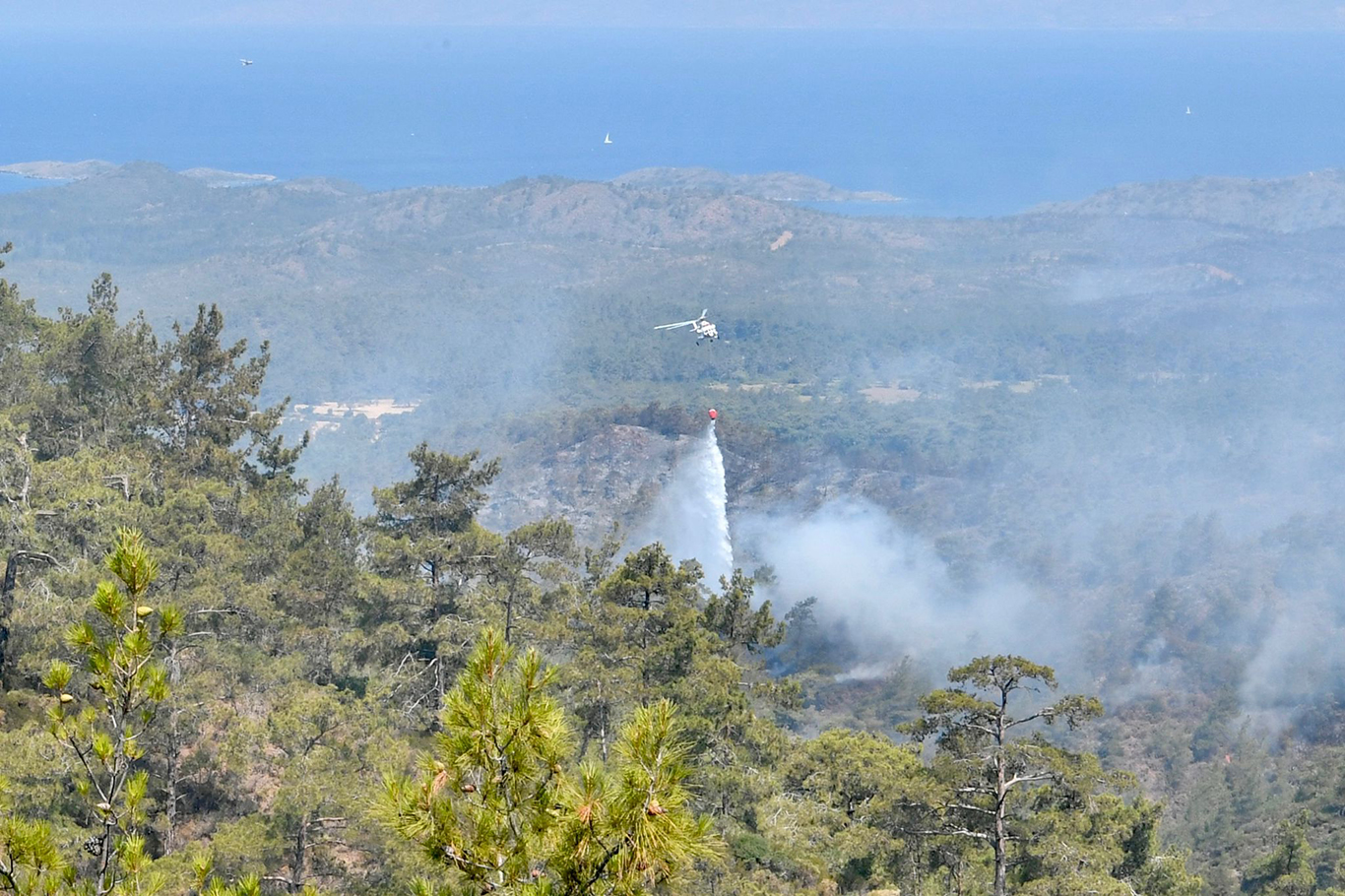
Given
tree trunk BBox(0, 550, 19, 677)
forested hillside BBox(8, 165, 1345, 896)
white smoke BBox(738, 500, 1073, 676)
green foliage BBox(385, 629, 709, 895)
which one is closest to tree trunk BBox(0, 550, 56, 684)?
tree trunk BBox(0, 550, 19, 677)

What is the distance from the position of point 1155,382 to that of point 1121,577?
240 ft

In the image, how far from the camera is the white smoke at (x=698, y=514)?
8038cm

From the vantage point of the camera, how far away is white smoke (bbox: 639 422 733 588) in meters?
80.4

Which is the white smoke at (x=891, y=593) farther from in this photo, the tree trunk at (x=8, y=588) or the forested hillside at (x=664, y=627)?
the tree trunk at (x=8, y=588)

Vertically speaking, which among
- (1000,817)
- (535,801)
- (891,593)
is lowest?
(1000,817)

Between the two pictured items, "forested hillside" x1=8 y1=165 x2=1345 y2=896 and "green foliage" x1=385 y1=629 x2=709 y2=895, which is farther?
"forested hillside" x1=8 y1=165 x2=1345 y2=896

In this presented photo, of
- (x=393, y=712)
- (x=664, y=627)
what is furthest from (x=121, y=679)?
(x=664, y=627)

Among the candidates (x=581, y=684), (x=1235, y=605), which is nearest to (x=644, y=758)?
(x=581, y=684)

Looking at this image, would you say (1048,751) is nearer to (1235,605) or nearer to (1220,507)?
(1235,605)

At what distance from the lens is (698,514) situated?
92.9 m

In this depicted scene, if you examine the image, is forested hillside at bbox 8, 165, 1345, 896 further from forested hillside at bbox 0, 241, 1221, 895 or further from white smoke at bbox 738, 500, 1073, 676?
white smoke at bbox 738, 500, 1073, 676

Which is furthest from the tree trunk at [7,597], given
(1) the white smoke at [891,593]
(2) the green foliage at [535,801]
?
(1) the white smoke at [891,593]

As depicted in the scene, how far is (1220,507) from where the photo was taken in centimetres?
11238

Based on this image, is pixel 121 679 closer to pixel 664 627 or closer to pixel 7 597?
pixel 7 597
